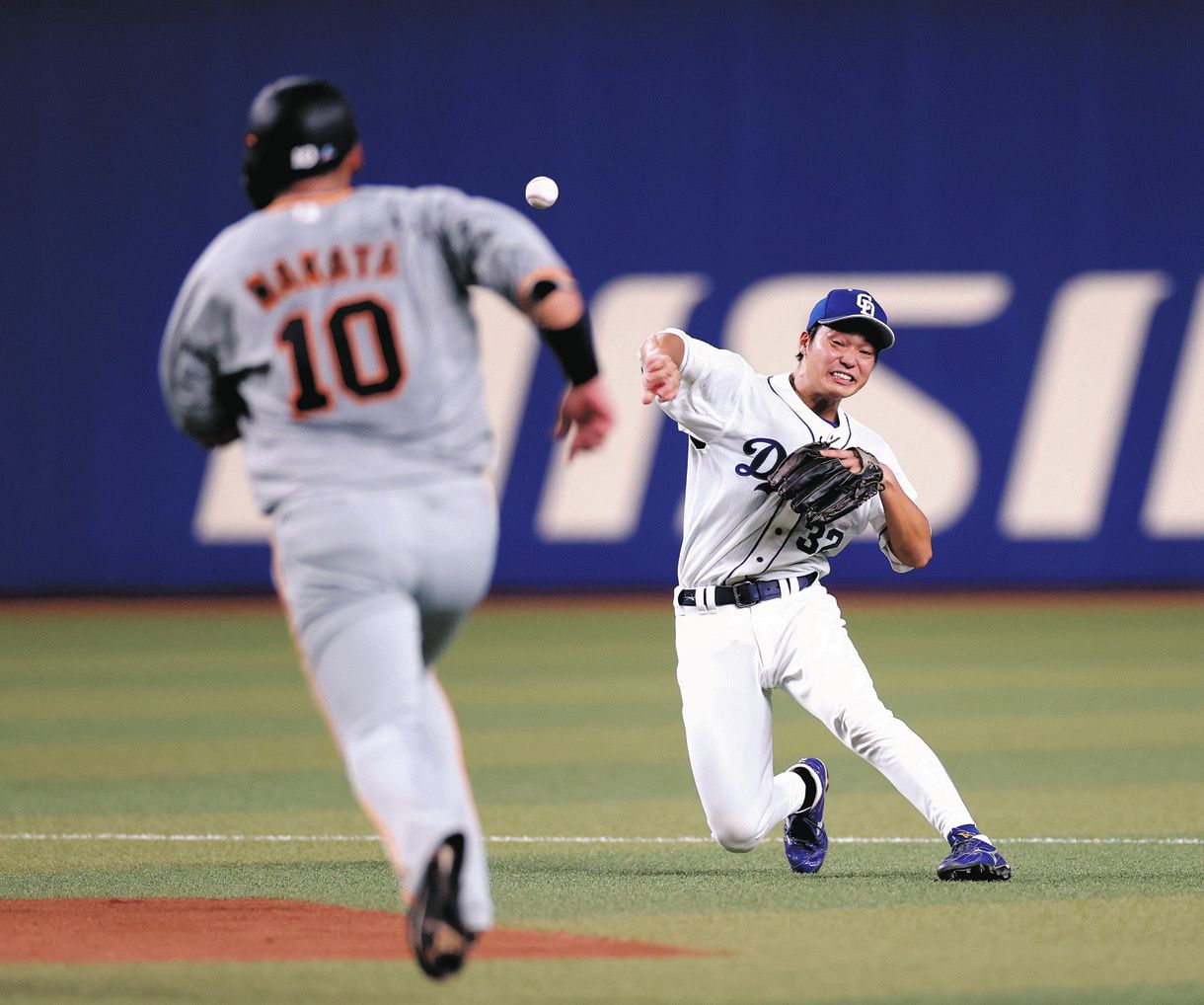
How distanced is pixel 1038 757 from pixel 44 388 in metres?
12.3

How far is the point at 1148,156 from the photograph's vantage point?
63.0 ft

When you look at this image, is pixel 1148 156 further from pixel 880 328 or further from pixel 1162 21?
pixel 880 328

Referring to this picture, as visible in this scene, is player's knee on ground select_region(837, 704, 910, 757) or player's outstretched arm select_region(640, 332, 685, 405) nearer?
player's outstretched arm select_region(640, 332, 685, 405)

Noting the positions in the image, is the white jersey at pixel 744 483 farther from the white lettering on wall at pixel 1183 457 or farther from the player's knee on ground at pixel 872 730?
the white lettering on wall at pixel 1183 457

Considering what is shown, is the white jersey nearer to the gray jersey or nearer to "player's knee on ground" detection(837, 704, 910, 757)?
"player's knee on ground" detection(837, 704, 910, 757)

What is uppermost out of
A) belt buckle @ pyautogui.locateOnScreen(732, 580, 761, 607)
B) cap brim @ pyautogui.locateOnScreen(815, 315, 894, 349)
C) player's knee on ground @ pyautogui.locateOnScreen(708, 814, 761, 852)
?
cap brim @ pyautogui.locateOnScreen(815, 315, 894, 349)

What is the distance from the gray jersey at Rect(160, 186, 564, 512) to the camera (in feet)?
14.0

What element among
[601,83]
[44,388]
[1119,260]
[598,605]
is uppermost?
[601,83]

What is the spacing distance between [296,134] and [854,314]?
244cm

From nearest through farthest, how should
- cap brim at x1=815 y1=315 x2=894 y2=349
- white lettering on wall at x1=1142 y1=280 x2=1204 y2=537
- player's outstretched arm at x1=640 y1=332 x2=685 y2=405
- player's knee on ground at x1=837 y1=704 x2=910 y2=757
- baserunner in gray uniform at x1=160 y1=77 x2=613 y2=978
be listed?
1. baserunner in gray uniform at x1=160 y1=77 x2=613 y2=978
2. player's outstretched arm at x1=640 y1=332 x2=685 y2=405
3. player's knee on ground at x1=837 y1=704 x2=910 y2=757
4. cap brim at x1=815 y1=315 x2=894 y2=349
5. white lettering on wall at x1=1142 y1=280 x2=1204 y2=537

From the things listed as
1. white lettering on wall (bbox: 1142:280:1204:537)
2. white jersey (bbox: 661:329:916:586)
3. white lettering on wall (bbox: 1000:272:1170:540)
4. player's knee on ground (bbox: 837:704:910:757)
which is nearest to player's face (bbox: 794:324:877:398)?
white jersey (bbox: 661:329:916:586)

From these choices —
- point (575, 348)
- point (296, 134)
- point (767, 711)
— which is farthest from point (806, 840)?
point (296, 134)

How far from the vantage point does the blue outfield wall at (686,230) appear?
19.0m

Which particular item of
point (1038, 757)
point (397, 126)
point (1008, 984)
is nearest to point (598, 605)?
point (397, 126)
